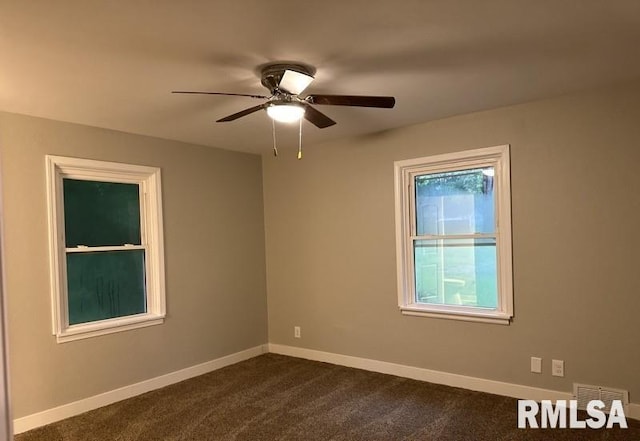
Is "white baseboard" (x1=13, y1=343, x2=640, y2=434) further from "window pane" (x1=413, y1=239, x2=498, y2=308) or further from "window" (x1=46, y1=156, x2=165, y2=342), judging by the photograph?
"window pane" (x1=413, y1=239, x2=498, y2=308)

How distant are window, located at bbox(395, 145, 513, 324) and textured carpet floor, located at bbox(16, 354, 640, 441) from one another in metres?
0.73

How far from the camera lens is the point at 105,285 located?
154 inches

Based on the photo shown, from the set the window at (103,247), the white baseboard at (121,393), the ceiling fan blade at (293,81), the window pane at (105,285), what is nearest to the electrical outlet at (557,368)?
the ceiling fan blade at (293,81)

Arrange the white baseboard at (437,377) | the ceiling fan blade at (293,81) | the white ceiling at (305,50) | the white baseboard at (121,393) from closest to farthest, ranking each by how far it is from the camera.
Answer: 1. the white ceiling at (305,50)
2. the ceiling fan blade at (293,81)
3. the white baseboard at (121,393)
4. the white baseboard at (437,377)

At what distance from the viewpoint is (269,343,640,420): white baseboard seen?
11.3 feet

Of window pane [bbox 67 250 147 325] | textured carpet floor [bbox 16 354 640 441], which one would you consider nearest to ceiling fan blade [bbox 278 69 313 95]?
textured carpet floor [bbox 16 354 640 441]

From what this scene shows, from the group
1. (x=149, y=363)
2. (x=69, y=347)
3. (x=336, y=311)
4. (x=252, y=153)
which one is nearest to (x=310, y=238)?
(x=336, y=311)

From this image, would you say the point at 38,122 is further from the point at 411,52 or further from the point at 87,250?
the point at 411,52

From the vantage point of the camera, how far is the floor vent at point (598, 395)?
3149 millimetres

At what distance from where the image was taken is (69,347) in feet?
11.7

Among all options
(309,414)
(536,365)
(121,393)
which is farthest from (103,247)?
(536,365)

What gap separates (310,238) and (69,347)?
239cm

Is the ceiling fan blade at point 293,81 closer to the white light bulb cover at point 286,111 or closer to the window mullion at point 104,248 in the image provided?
the white light bulb cover at point 286,111

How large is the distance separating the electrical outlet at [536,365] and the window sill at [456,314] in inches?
12.6
